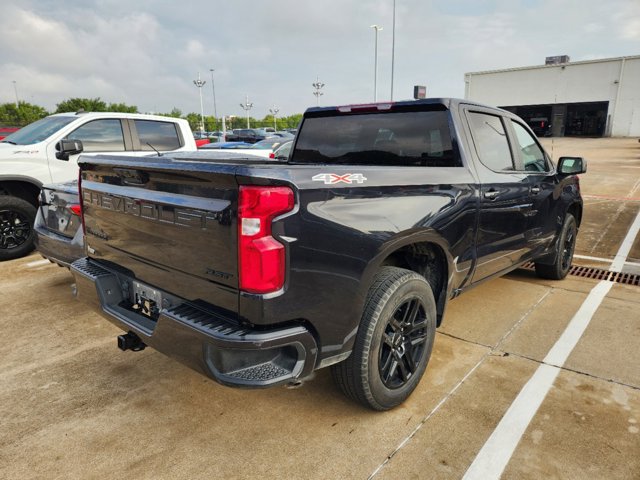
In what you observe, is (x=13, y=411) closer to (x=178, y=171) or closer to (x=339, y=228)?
(x=178, y=171)

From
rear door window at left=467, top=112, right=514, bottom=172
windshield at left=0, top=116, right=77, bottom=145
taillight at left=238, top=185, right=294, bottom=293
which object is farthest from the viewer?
windshield at left=0, top=116, right=77, bottom=145

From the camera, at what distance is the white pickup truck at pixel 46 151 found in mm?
5750

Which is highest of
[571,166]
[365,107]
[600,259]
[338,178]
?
[365,107]

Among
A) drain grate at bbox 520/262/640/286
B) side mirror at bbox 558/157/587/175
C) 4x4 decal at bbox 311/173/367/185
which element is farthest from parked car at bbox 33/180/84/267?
drain grate at bbox 520/262/640/286

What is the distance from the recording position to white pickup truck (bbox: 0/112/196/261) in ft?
18.9

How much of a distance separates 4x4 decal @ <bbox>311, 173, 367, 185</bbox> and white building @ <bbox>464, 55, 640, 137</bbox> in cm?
4160

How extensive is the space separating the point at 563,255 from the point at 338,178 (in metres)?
3.82

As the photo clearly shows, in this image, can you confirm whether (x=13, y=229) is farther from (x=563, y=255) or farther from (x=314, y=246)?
(x=563, y=255)

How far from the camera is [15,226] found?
582 centimetres

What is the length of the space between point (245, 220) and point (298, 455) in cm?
127

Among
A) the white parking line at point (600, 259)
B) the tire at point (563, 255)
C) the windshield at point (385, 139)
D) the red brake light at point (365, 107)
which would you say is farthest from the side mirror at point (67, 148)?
the white parking line at point (600, 259)

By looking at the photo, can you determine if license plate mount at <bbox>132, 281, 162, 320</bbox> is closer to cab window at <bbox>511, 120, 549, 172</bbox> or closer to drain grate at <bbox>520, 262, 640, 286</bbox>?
cab window at <bbox>511, 120, 549, 172</bbox>

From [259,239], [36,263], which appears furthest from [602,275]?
[36,263]

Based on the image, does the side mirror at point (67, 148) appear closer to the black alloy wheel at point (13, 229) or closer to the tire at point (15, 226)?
the tire at point (15, 226)
